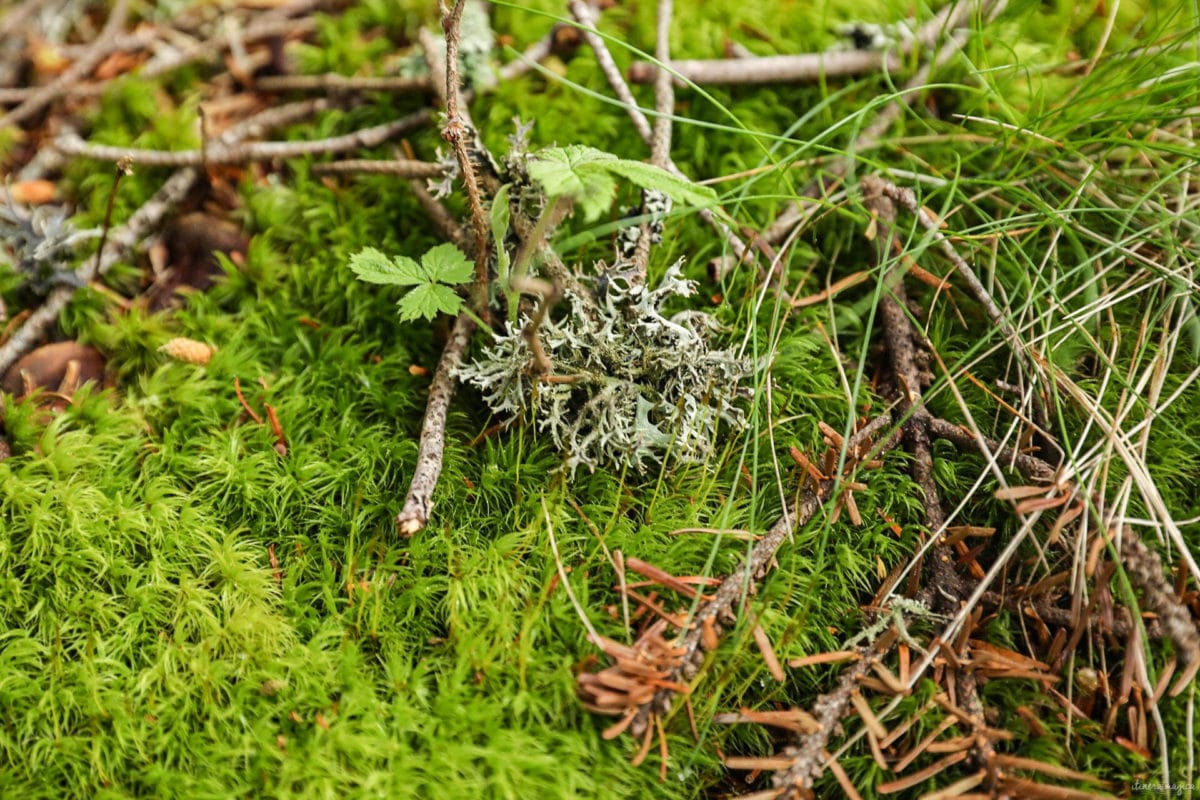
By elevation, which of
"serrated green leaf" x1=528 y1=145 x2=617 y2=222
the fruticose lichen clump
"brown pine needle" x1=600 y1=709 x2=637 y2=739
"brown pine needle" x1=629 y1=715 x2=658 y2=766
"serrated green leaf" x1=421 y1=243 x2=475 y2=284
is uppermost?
"serrated green leaf" x1=528 y1=145 x2=617 y2=222

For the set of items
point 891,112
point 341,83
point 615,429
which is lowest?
point 615,429

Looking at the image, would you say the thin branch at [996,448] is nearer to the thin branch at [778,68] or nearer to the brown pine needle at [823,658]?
the brown pine needle at [823,658]

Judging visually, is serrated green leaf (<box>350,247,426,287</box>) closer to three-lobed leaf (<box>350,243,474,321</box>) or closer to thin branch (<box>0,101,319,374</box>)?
three-lobed leaf (<box>350,243,474,321</box>)

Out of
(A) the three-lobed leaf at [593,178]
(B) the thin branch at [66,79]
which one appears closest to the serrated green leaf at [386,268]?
(A) the three-lobed leaf at [593,178]

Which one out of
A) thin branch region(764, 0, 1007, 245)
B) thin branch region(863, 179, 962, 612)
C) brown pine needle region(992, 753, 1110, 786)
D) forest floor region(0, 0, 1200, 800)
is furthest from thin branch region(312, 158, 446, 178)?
brown pine needle region(992, 753, 1110, 786)

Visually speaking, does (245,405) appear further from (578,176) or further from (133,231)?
(578,176)

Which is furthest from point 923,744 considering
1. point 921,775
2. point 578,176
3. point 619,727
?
point 578,176
